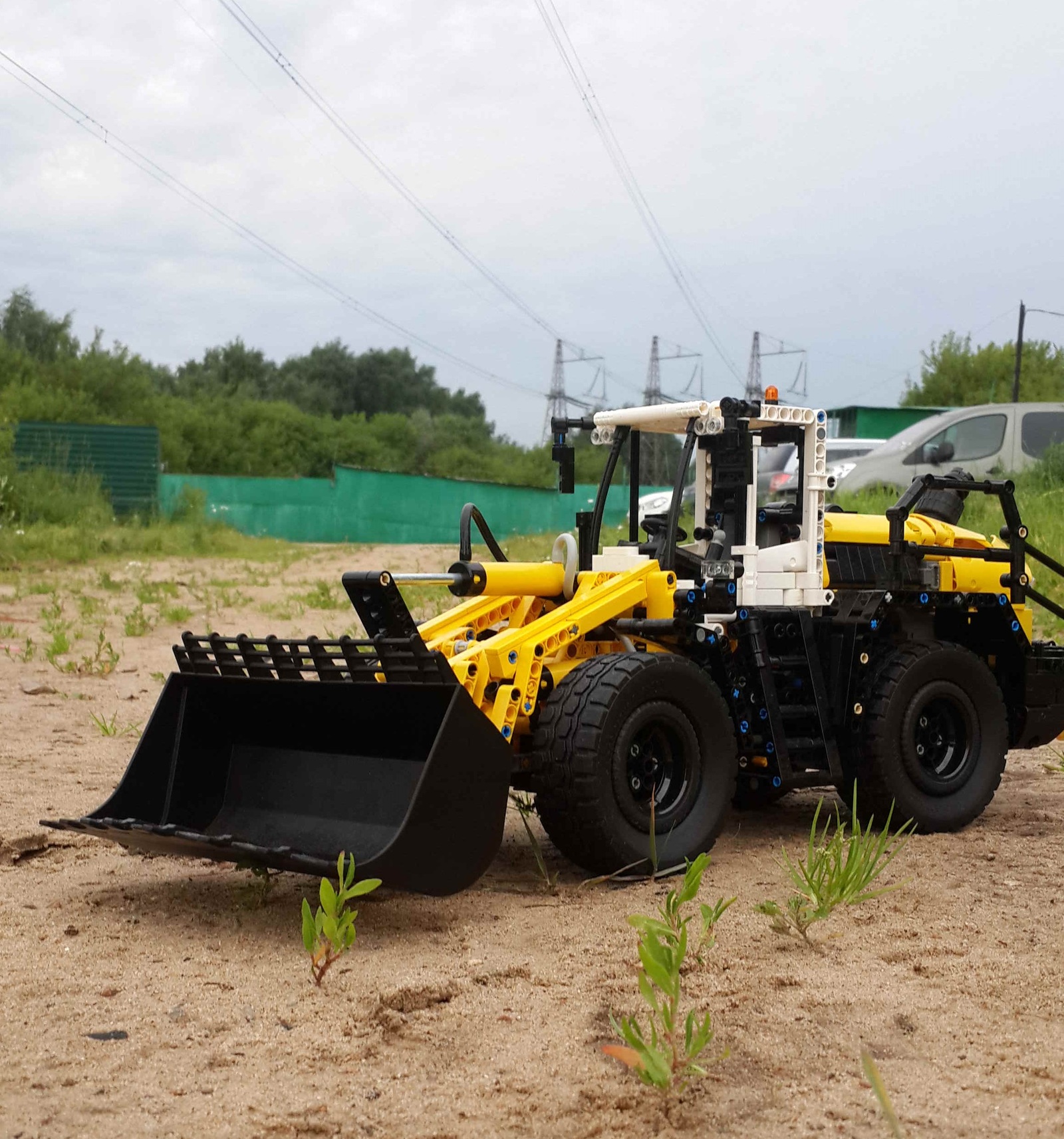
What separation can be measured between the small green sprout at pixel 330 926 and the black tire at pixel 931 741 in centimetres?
311

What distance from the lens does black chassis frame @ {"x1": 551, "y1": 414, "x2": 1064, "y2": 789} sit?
6.90 metres

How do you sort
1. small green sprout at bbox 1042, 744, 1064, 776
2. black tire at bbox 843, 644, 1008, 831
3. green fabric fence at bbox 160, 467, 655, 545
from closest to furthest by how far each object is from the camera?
1. black tire at bbox 843, 644, 1008, 831
2. small green sprout at bbox 1042, 744, 1064, 776
3. green fabric fence at bbox 160, 467, 655, 545

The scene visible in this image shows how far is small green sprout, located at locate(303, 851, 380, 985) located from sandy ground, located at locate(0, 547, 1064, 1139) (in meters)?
0.08

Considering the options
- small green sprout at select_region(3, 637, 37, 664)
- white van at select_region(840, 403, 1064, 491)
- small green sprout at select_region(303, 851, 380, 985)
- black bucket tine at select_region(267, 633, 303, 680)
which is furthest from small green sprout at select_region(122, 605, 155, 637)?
small green sprout at select_region(303, 851, 380, 985)

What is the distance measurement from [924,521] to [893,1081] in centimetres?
442

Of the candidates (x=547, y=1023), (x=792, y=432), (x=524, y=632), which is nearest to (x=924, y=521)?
(x=792, y=432)

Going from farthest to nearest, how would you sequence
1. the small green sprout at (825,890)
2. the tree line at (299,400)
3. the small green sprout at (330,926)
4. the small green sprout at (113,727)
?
1. the tree line at (299,400)
2. the small green sprout at (113,727)
3. the small green sprout at (825,890)
4. the small green sprout at (330,926)

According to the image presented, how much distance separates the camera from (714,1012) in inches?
181

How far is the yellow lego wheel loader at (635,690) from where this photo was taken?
577 cm

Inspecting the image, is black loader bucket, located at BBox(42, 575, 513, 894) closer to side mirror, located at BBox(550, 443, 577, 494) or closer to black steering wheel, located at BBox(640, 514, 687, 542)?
black steering wheel, located at BBox(640, 514, 687, 542)

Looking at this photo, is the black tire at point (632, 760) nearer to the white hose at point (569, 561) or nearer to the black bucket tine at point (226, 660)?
the white hose at point (569, 561)

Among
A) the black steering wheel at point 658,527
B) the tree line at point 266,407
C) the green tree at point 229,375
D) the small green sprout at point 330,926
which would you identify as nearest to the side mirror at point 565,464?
the black steering wheel at point 658,527

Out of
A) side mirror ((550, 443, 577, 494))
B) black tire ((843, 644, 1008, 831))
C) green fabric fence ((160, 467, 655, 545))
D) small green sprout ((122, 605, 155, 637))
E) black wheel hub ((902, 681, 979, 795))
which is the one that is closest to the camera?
black tire ((843, 644, 1008, 831))

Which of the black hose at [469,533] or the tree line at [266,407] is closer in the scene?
the black hose at [469,533]
